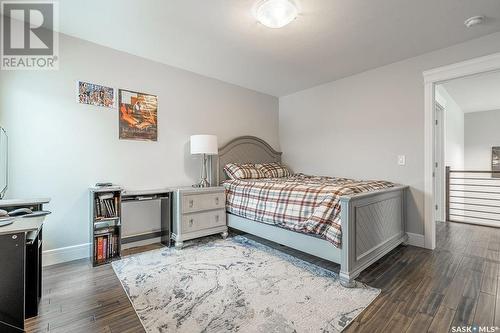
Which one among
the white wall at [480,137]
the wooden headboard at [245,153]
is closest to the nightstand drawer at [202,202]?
the wooden headboard at [245,153]

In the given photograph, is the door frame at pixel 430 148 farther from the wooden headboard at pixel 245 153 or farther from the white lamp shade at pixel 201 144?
the white lamp shade at pixel 201 144

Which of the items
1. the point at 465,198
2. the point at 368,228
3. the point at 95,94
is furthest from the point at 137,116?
the point at 465,198

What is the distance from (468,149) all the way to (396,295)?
246 inches

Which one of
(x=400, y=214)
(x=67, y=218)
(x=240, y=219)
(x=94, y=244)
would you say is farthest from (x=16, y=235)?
(x=400, y=214)

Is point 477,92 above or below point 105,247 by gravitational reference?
above

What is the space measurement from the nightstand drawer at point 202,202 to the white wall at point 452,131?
3.91m

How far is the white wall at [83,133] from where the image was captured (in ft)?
7.41

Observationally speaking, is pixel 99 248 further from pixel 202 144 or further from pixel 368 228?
pixel 368 228

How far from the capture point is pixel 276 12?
195cm

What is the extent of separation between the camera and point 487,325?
1.45 m

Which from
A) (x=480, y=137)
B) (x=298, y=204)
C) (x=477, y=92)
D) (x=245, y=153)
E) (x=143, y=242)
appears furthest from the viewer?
(x=480, y=137)

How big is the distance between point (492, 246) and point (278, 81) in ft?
11.7

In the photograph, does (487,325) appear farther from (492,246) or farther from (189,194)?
(189,194)

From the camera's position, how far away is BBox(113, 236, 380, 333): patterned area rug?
58.6 inches
